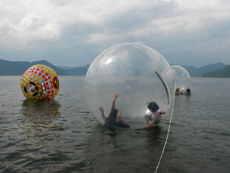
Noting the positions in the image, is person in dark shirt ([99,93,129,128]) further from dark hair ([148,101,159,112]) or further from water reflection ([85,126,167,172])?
dark hair ([148,101,159,112])

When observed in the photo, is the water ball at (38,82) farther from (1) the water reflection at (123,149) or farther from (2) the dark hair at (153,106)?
(2) the dark hair at (153,106)

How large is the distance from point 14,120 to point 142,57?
612 cm

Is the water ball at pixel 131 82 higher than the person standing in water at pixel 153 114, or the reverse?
the water ball at pixel 131 82

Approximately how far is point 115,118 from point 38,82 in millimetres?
9096

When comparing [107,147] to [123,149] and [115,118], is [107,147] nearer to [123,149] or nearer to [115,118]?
[123,149]

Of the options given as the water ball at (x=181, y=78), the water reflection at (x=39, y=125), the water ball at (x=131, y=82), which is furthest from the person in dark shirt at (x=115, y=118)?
the water ball at (x=181, y=78)

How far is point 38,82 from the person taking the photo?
1426 centimetres

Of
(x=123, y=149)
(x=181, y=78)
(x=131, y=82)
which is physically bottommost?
(x=123, y=149)

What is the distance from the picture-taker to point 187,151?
5730mm

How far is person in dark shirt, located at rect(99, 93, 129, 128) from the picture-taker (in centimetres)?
660

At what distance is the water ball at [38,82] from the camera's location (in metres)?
14.3

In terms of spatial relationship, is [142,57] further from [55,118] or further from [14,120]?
[14,120]

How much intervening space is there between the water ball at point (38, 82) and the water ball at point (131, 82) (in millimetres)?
8124

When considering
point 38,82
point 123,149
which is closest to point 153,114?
point 123,149
